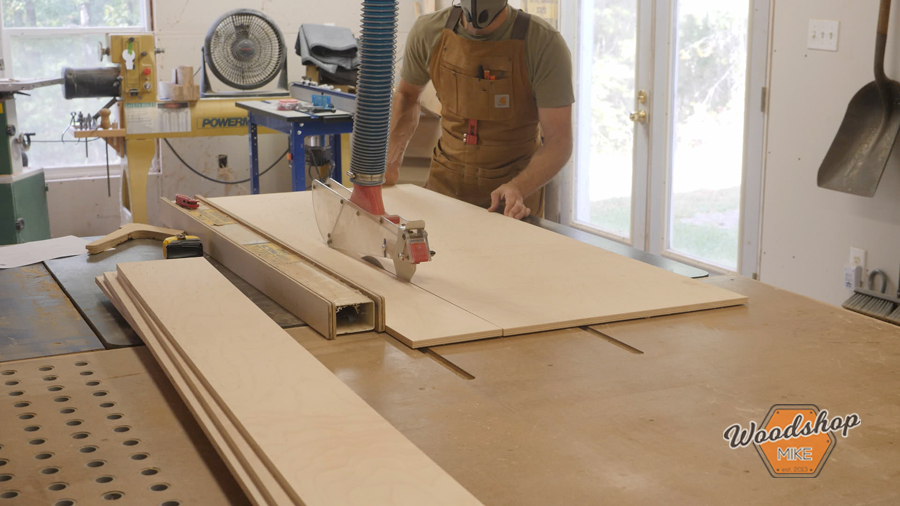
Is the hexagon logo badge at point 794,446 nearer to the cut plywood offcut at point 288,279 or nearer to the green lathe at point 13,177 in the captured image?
the cut plywood offcut at point 288,279

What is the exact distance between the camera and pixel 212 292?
1634 millimetres

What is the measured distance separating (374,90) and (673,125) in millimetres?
2962

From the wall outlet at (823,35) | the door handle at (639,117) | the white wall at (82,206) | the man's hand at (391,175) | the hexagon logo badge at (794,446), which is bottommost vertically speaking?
the white wall at (82,206)

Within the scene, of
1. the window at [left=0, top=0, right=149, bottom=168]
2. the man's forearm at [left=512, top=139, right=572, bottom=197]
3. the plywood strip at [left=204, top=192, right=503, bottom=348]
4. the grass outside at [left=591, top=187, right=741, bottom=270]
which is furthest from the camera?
the window at [left=0, top=0, right=149, bottom=168]

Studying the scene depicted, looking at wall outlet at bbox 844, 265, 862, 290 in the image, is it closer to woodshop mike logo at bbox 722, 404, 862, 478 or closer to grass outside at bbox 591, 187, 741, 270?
grass outside at bbox 591, 187, 741, 270

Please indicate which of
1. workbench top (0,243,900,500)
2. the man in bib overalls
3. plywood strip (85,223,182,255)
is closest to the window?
the man in bib overalls

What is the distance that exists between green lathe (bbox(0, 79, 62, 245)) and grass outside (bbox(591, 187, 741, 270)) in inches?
135

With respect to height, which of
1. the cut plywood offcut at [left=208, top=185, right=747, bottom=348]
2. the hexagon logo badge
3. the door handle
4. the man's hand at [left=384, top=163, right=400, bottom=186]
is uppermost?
the door handle

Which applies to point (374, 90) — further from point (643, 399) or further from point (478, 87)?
point (478, 87)

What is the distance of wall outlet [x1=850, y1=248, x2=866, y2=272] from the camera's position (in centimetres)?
333

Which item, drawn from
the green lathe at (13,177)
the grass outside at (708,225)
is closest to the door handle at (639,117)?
the grass outside at (708,225)

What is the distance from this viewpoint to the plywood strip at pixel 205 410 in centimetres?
99

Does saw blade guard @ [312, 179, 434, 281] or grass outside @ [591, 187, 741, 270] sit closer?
saw blade guard @ [312, 179, 434, 281]

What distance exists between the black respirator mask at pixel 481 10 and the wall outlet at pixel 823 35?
153 cm
